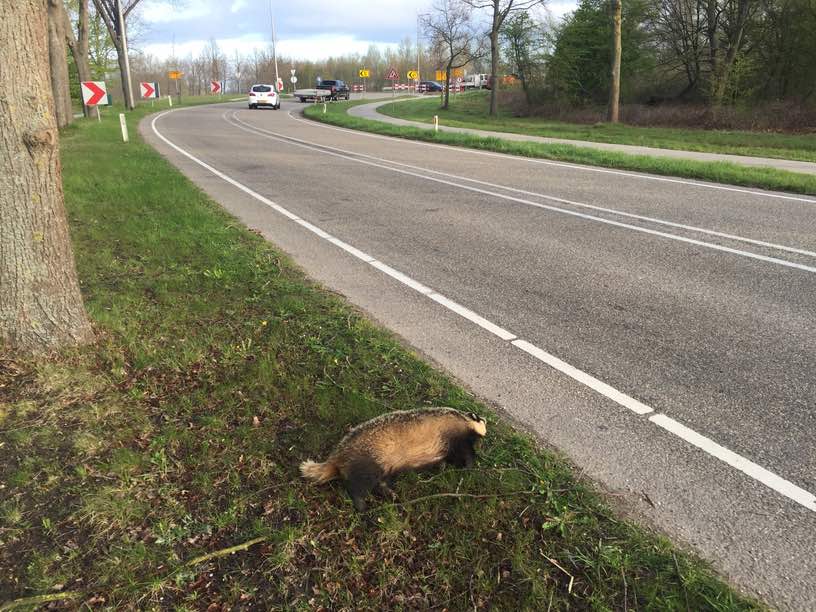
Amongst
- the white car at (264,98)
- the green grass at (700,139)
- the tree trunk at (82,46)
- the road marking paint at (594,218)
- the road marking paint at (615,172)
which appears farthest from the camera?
the white car at (264,98)

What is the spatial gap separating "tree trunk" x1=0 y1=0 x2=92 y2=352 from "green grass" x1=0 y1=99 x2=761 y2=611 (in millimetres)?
266

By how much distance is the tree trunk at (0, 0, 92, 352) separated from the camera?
3.46 meters

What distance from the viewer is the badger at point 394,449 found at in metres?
2.73

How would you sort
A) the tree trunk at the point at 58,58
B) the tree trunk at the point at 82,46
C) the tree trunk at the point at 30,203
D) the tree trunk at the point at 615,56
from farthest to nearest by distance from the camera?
1. the tree trunk at the point at 82,46
2. the tree trunk at the point at 615,56
3. the tree trunk at the point at 58,58
4. the tree trunk at the point at 30,203

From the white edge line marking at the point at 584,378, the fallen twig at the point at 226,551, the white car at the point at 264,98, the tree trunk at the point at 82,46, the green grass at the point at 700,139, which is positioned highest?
the tree trunk at the point at 82,46

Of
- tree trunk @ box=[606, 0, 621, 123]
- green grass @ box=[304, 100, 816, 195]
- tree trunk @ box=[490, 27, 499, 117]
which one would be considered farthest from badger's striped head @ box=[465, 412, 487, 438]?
tree trunk @ box=[490, 27, 499, 117]

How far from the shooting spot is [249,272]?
5.86 meters

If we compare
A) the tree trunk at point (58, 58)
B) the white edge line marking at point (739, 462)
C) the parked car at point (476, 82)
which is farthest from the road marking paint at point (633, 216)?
the parked car at point (476, 82)

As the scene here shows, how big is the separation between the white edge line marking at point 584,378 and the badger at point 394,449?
122 centimetres

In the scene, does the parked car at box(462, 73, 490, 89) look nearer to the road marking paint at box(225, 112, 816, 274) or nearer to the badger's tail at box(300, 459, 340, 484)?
the road marking paint at box(225, 112, 816, 274)

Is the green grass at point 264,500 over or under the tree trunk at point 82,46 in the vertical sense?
under

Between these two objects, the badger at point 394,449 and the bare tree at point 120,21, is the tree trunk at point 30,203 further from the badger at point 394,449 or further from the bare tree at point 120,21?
the bare tree at point 120,21

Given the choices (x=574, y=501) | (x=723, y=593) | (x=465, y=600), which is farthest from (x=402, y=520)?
(x=723, y=593)

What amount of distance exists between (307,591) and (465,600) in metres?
0.64
